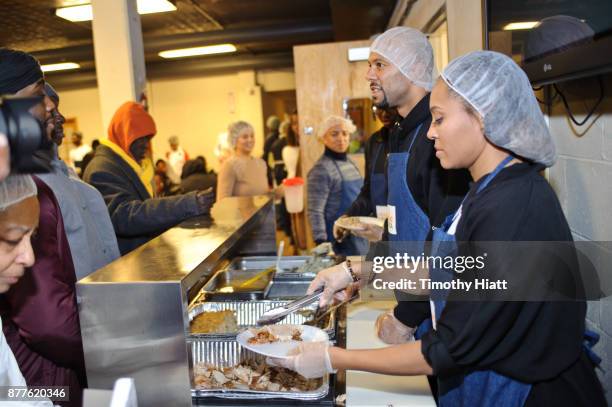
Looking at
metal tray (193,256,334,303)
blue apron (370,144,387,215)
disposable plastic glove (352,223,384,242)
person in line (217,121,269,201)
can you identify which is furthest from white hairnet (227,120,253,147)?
disposable plastic glove (352,223,384,242)

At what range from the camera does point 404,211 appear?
1894 mm

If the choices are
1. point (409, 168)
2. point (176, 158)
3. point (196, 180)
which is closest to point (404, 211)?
point (409, 168)

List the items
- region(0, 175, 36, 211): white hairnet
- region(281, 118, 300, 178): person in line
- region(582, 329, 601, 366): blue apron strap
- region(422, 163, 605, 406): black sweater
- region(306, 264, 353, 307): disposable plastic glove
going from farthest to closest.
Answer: region(281, 118, 300, 178): person in line → region(306, 264, 353, 307): disposable plastic glove → region(582, 329, 601, 366): blue apron strap → region(422, 163, 605, 406): black sweater → region(0, 175, 36, 211): white hairnet

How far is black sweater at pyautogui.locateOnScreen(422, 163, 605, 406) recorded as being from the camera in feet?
3.60

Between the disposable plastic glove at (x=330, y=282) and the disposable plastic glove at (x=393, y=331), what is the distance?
0.18 m

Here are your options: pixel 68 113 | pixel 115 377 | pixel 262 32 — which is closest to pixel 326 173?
pixel 115 377

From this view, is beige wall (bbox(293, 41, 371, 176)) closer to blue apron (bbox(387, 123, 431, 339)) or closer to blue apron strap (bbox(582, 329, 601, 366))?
blue apron (bbox(387, 123, 431, 339))

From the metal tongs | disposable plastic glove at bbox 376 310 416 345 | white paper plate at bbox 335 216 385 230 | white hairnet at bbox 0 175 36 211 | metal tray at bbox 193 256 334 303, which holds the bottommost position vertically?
disposable plastic glove at bbox 376 310 416 345

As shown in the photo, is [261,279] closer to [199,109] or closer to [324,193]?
[324,193]

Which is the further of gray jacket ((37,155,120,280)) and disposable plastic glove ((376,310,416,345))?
gray jacket ((37,155,120,280))

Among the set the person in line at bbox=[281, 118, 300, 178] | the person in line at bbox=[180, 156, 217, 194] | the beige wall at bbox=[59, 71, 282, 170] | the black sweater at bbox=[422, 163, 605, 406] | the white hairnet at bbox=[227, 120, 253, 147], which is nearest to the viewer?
the black sweater at bbox=[422, 163, 605, 406]

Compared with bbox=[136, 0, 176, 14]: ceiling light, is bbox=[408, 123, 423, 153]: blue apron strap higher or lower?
lower

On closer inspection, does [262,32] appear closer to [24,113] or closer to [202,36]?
[202,36]

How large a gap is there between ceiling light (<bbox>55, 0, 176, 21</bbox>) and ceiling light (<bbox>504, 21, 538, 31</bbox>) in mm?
3816
